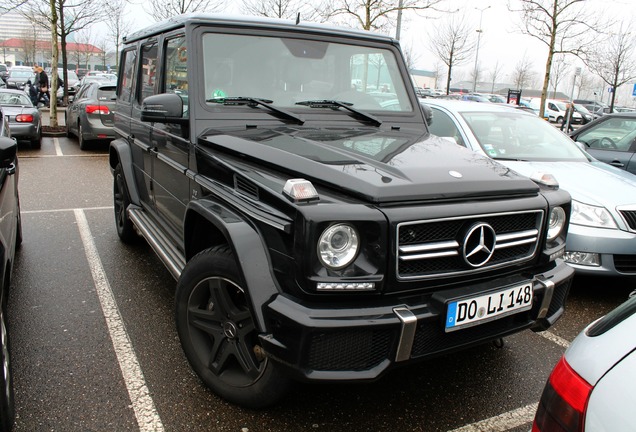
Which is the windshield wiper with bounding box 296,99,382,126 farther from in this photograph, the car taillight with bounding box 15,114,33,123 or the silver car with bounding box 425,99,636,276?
the car taillight with bounding box 15,114,33,123

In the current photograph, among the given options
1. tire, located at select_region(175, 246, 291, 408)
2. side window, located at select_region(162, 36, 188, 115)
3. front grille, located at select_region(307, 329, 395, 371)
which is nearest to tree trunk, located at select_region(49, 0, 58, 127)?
side window, located at select_region(162, 36, 188, 115)

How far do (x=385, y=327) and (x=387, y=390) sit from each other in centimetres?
100

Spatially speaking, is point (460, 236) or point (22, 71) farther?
point (22, 71)

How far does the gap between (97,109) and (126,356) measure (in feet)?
31.9

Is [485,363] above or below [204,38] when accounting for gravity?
below

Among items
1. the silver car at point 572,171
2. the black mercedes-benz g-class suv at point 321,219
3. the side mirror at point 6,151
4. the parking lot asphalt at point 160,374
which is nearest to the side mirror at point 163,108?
the black mercedes-benz g-class suv at point 321,219

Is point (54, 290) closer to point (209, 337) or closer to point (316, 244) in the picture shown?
point (209, 337)

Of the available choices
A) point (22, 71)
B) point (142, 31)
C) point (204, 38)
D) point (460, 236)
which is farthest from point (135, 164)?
point (22, 71)

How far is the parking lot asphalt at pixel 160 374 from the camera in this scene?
2662mm

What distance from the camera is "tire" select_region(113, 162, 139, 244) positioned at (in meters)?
5.09

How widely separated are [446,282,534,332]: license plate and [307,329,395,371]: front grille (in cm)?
33

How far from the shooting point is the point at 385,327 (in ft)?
7.03

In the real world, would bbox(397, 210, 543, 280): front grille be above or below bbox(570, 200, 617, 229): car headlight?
above

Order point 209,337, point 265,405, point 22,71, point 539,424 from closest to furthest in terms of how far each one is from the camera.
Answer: point 539,424, point 265,405, point 209,337, point 22,71
